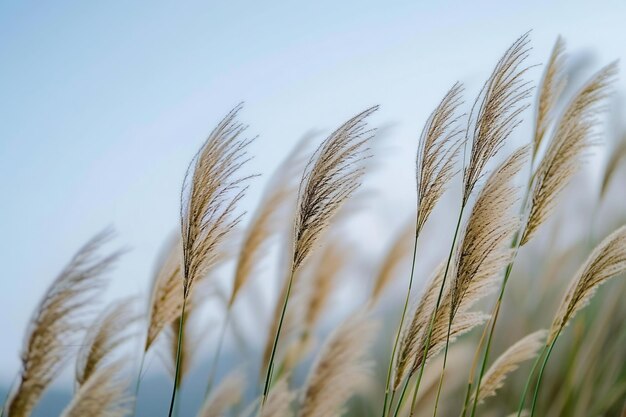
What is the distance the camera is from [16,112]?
8.16ft

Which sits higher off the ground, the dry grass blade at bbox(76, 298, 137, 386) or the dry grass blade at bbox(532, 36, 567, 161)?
the dry grass blade at bbox(532, 36, 567, 161)

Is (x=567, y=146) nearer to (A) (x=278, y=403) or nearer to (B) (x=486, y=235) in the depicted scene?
(B) (x=486, y=235)

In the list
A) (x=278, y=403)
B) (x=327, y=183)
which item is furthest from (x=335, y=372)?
(x=327, y=183)

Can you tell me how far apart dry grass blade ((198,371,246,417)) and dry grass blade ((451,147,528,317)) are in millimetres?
805

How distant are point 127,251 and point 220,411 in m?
0.52

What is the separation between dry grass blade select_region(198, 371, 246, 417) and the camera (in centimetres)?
213

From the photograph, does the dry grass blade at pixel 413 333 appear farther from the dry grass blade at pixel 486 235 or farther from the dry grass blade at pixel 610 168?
the dry grass blade at pixel 610 168

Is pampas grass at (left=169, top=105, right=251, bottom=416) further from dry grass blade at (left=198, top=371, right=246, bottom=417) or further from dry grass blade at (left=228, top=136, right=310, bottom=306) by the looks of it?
dry grass blade at (left=198, top=371, right=246, bottom=417)

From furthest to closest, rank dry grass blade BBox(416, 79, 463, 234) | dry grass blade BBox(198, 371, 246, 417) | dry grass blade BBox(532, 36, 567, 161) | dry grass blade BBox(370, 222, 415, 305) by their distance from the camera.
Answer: dry grass blade BBox(370, 222, 415, 305) < dry grass blade BBox(198, 371, 246, 417) < dry grass blade BBox(532, 36, 567, 161) < dry grass blade BBox(416, 79, 463, 234)

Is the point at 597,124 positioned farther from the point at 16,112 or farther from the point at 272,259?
the point at 16,112

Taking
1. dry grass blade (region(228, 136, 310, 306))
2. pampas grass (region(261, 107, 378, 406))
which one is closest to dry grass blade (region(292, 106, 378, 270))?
pampas grass (region(261, 107, 378, 406))

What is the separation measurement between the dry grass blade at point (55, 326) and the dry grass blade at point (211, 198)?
0.44m

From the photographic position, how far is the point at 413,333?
5.35 ft

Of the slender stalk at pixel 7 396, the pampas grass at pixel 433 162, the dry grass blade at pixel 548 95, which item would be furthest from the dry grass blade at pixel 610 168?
the slender stalk at pixel 7 396
